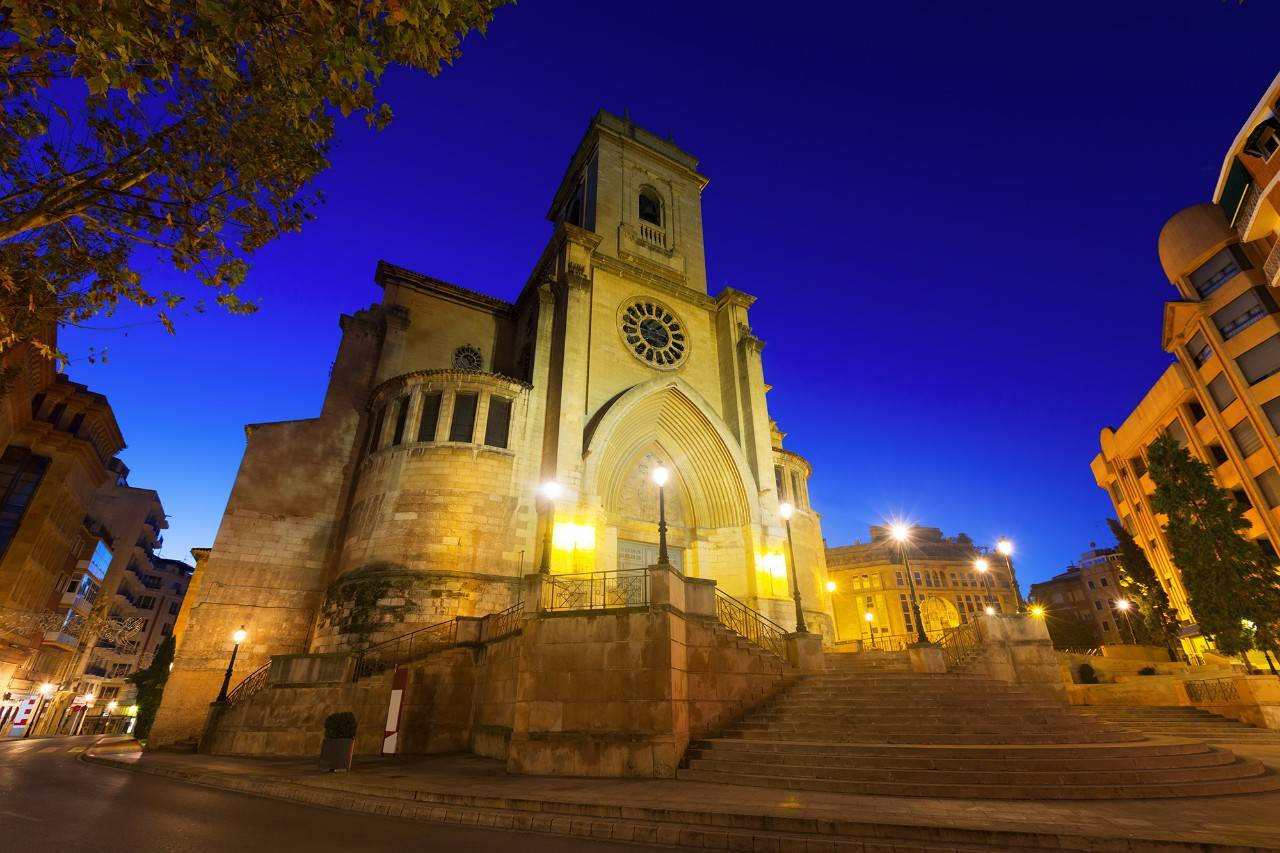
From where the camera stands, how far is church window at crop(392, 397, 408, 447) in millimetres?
20294

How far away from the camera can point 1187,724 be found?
1452 centimetres

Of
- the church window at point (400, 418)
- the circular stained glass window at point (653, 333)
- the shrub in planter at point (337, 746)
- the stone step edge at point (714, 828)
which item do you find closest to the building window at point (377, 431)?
the church window at point (400, 418)

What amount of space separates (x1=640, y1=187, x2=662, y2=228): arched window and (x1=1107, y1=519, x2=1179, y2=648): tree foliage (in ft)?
112

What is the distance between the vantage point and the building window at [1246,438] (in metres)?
30.5

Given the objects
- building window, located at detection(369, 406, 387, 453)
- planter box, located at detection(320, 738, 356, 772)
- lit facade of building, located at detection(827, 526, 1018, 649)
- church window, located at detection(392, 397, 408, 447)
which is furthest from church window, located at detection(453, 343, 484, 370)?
lit facade of building, located at detection(827, 526, 1018, 649)

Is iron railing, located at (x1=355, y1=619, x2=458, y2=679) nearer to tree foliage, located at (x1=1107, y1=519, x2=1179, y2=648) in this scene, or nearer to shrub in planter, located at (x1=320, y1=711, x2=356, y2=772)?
shrub in planter, located at (x1=320, y1=711, x2=356, y2=772)

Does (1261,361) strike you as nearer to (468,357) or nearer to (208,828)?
(468,357)

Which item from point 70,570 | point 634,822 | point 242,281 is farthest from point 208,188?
point 70,570

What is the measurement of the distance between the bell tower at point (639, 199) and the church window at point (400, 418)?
11611mm

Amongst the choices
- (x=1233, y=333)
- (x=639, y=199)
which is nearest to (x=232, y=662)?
(x=639, y=199)

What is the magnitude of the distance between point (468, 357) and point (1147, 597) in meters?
39.2

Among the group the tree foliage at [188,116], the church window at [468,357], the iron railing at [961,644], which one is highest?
the church window at [468,357]

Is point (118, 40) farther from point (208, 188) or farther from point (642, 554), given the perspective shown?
point (642, 554)

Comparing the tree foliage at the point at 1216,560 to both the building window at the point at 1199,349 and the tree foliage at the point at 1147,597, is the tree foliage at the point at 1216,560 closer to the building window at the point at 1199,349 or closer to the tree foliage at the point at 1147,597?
the tree foliage at the point at 1147,597
